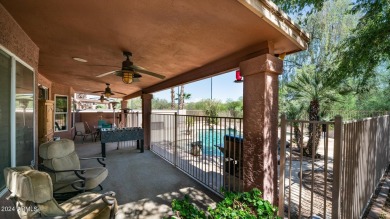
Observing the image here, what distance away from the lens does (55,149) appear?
336 cm

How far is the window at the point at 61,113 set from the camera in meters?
7.84

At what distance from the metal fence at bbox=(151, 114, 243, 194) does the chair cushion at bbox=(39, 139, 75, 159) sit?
2559mm

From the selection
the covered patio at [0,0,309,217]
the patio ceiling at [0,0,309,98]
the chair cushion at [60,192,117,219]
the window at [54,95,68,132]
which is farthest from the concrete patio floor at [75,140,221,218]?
the window at [54,95,68,132]

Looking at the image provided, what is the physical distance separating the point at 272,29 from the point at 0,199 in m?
3.76

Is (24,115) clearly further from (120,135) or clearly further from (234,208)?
(120,135)

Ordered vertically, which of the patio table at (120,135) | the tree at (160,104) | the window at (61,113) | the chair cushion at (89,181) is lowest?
the chair cushion at (89,181)

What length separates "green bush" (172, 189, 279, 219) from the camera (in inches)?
74.6

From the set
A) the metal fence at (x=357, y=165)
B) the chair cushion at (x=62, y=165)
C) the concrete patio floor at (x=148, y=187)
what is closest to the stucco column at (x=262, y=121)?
the metal fence at (x=357, y=165)

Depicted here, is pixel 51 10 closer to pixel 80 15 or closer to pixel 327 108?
pixel 80 15

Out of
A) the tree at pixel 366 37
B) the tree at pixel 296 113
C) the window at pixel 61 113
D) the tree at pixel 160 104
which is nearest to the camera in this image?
the tree at pixel 366 37

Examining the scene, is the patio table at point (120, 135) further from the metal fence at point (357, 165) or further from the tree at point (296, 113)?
the tree at point (296, 113)

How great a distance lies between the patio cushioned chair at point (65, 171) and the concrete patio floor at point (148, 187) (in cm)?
56

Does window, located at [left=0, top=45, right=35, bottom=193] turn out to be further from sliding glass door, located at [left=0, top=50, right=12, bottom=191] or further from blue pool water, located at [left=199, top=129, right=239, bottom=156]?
blue pool water, located at [left=199, top=129, right=239, bottom=156]

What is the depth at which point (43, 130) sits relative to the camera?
441 cm
